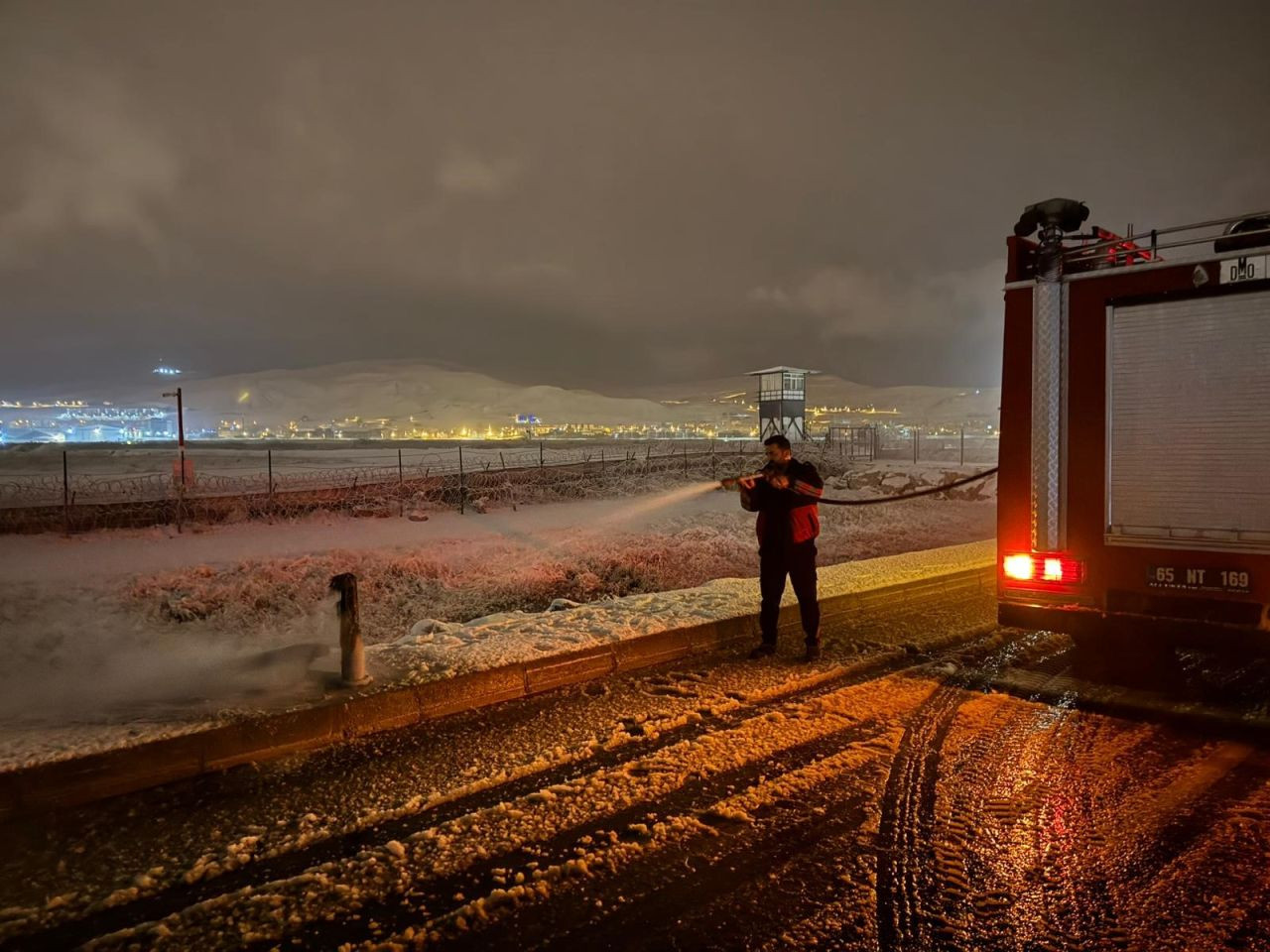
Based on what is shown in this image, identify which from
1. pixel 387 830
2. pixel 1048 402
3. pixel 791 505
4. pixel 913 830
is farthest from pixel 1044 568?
pixel 387 830

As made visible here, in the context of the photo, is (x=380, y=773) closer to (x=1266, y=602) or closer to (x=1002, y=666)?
(x=1002, y=666)

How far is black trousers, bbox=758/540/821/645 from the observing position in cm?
677

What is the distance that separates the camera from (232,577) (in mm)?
12250

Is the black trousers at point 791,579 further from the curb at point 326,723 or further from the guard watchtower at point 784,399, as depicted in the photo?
the guard watchtower at point 784,399

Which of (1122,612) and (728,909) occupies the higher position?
(1122,612)

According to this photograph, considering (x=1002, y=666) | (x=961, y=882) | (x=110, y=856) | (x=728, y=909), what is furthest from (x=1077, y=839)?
(x=110, y=856)

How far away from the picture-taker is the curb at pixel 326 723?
4281 millimetres

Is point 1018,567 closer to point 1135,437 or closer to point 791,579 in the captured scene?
point 1135,437

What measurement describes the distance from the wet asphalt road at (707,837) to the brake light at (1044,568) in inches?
37.2

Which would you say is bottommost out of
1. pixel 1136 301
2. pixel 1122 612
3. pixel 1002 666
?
pixel 1002 666

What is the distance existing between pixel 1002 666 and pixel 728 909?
4627 mm

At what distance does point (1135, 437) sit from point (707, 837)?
159 inches

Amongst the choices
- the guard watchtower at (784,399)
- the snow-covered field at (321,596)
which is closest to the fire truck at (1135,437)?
the snow-covered field at (321,596)

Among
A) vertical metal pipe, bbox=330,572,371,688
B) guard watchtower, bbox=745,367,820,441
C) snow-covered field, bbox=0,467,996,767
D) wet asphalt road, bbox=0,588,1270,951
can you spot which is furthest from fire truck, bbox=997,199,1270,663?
guard watchtower, bbox=745,367,820,441
